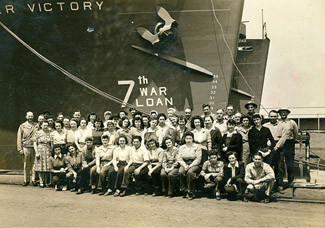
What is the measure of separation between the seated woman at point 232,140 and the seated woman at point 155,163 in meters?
1.02

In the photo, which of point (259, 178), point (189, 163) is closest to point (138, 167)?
point (189, 163)

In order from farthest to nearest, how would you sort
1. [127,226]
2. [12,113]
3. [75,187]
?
1. [12,113]
2. [75,187]
3. [127,226]

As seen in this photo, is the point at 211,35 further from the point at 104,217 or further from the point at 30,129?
the point at 104,217

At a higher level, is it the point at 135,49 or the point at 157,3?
the point at 157,3

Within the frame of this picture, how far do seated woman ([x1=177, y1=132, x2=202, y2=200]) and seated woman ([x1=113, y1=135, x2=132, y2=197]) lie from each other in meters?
0.90

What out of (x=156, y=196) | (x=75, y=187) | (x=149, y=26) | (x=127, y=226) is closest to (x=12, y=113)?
(x=75, y=187)

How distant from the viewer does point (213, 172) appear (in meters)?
5.37

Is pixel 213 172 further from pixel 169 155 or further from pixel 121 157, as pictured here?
pixel 121 157

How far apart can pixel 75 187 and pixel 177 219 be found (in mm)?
2585

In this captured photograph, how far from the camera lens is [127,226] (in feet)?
13.2

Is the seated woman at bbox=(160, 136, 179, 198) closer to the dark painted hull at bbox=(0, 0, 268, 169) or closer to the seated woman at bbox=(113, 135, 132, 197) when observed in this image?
the seated woman at bbox=(113, 135, 132, 197)

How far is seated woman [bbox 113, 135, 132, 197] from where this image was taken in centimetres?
580

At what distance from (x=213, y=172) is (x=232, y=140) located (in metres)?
0.58

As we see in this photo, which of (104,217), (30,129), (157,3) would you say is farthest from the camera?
(157,3)
